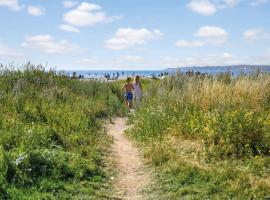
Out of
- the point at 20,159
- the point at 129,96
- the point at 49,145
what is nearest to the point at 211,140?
the point at 49,145

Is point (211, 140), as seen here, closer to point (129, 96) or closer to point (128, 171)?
point (128, 171)

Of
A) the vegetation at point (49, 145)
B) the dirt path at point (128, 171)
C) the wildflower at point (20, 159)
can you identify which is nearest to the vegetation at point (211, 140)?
the dirt path at point (128, 171)

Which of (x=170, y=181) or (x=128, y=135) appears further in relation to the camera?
(x=128, y=135)

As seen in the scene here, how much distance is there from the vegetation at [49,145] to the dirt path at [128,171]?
273 mm

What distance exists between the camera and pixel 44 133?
34.5 feet

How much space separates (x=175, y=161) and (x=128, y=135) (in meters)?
4.30

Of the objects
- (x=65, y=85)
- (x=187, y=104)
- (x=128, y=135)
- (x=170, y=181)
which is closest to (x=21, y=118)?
(x=128, y=135)

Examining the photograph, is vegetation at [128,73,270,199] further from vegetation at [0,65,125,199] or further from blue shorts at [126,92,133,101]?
blue shorts at [126,92,133,101]

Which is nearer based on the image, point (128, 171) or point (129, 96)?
point (128, 171)

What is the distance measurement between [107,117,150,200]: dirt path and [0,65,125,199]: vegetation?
0.90 ft

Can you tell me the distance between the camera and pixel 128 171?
368 inches

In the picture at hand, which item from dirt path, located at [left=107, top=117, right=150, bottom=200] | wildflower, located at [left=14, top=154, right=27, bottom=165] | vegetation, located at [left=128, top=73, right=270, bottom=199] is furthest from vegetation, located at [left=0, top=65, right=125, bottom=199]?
vegetation, located at [left=128, top=73, right=270, bottom=199]

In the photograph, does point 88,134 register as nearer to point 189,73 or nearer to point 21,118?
point 21,118

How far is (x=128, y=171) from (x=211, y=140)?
6.40 feet
